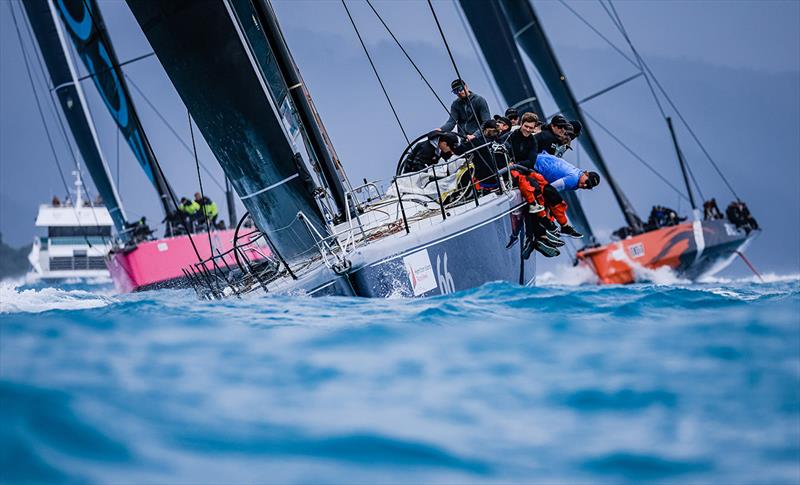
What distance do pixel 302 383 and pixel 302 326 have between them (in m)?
0.96

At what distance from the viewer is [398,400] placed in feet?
8.05

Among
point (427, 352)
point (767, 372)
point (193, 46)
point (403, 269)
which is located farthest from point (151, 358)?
point (193, 46)

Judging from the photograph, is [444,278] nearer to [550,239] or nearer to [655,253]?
[550,239]

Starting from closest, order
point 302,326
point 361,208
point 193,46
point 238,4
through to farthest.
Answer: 1. point 302,326
2. point 193,46
3. point 238,4
4. point 361,208

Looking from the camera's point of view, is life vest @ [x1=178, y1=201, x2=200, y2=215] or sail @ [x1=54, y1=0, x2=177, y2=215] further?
life vest @ [x1=178, y1=201, x2=200, y2=215]

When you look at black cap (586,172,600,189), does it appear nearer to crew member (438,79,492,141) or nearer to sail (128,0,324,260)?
crew member (438,79,492,141)

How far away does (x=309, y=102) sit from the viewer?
7.10m

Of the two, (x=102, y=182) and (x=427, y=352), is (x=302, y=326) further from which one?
(x=102, y=182)

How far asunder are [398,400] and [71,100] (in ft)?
54.2

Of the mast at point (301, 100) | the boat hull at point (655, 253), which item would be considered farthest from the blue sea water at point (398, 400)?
the boat hull at point (655, 253)

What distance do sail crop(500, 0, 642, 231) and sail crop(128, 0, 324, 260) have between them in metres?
10.9

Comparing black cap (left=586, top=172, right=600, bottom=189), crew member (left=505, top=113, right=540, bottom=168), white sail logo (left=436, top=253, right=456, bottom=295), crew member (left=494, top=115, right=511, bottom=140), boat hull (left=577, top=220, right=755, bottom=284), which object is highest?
crew member (left=494, top=115, right=511, bottom=140)

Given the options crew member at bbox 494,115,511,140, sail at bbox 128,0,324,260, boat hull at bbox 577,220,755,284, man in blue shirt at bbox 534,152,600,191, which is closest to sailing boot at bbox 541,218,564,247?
man in blue shirt at bbox 534,152,600,191

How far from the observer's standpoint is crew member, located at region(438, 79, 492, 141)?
7308 millimetres
